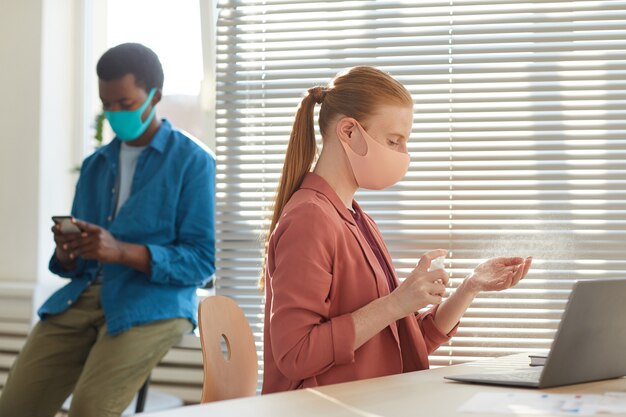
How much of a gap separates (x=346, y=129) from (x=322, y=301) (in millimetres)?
431

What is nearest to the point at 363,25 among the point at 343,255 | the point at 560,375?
the point at 343,255

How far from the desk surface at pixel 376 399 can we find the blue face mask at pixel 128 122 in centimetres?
163

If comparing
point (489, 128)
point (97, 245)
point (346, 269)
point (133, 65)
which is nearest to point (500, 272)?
point (346, 269)

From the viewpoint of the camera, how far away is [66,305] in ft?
9.56

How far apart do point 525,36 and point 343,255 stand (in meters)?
1.16

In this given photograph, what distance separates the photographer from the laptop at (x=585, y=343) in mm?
1545

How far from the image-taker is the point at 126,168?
3.08 meters

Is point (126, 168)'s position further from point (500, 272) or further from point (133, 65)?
point (500, 272)

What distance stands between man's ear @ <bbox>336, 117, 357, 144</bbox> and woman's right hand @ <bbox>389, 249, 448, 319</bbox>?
38 cm

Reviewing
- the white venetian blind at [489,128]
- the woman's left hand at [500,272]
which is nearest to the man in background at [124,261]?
the white venetian blind at [489,128]

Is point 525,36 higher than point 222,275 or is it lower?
higher

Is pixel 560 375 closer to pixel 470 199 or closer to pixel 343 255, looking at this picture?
pixel 343 255

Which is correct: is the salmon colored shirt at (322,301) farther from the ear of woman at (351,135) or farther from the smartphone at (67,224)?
the smartphone at (67,224)

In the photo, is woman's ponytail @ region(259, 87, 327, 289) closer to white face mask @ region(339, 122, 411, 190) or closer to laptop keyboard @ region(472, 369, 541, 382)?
white face mask @ region(339, 122, 411, 190)
